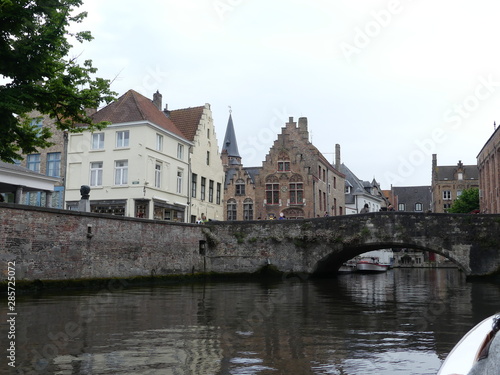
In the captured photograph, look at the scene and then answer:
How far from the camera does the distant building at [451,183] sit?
68.1m

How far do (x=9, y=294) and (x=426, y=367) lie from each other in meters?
11.4

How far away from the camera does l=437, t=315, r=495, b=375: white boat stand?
10.0 feet

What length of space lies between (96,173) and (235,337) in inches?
946

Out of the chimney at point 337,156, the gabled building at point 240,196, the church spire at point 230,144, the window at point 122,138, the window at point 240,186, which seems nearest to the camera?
the window at point 122,138

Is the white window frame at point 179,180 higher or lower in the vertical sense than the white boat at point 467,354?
higher

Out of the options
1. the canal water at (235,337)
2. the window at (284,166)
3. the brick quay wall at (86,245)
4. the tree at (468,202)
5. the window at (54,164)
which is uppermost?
the window at (284,166)

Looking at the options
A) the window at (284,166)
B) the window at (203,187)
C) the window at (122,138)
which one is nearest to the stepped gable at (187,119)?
the window at (203,187)

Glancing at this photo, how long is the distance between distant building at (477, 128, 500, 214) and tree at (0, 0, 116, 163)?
29.8m

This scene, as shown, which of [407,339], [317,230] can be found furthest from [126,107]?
[407,339]

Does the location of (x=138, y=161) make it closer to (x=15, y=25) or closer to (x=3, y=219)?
(x=3, y=219)

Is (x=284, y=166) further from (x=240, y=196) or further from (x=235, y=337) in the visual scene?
(x=235, y=337)

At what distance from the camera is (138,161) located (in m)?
28.0

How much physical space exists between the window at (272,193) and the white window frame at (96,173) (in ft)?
53.9

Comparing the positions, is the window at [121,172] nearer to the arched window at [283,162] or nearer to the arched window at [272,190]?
the arched window at [272,190]
